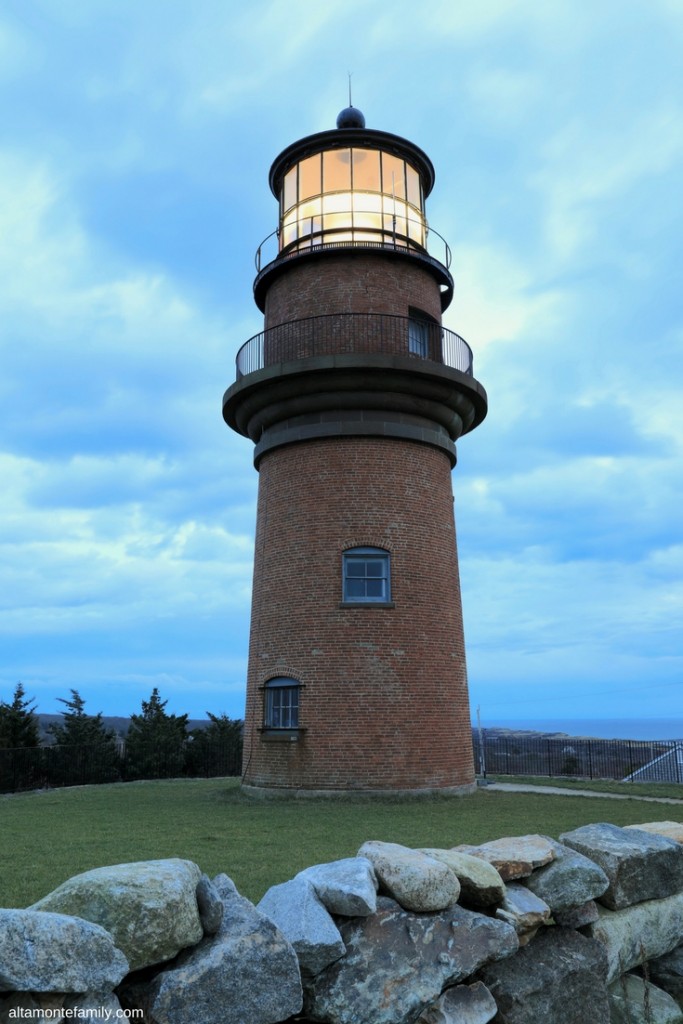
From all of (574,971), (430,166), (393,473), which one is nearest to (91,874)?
(574,971)

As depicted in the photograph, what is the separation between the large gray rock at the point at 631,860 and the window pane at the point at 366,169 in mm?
16621

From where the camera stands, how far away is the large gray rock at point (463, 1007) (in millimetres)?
5148

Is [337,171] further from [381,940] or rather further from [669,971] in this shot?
[381,940]

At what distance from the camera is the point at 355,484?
18.0 meters

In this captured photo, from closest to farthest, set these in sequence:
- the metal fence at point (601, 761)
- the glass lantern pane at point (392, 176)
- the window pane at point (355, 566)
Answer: the window pane at point (355, 566) → the glass lantern pane at point (392, 176) → the metal fence at point (601, 761)

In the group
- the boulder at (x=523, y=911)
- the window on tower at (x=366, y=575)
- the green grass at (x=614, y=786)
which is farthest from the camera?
the green grass at (x=614, y=786)

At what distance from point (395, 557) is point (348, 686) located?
2919 mm

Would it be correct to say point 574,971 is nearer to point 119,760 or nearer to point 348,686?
point 348,686

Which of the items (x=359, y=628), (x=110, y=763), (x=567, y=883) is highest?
(x=359, y=628)

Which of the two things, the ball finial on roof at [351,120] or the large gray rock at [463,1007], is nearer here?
the large gray rock at [463,1007]

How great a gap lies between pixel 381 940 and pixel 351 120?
19.9 meters

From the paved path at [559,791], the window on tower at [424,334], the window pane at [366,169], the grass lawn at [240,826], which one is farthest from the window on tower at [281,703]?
the window pane at [366,169]

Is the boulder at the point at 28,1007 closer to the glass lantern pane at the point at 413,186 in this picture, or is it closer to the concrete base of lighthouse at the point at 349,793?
the concrete base of lighthouse at the point at 349,793

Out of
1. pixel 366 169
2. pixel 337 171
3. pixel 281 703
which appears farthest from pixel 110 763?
pixel 366 169
